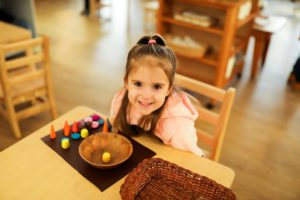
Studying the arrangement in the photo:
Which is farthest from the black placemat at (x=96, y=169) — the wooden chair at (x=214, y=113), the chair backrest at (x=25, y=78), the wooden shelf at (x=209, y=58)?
the wooden shelf at (x=209, y=58)

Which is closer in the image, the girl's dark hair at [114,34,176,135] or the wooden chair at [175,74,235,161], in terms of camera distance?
the girl's dark hair at [114,34,176,135]

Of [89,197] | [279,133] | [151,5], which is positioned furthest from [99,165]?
[151,5]

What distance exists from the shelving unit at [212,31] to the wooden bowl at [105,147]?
1520 millimetres

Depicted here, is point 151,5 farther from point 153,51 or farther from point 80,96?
point 153,51

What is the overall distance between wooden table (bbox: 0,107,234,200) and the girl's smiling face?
161 mm

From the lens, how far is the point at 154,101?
1.09m

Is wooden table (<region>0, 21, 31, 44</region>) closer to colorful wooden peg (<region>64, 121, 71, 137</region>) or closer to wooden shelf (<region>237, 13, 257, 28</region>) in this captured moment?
colorful wooden peg (<region>64, 121, 71, 137</region>)

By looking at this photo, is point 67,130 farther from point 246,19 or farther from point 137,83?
point 246,19

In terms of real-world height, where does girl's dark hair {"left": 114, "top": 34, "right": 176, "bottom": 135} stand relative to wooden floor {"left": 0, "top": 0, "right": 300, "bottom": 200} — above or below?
above

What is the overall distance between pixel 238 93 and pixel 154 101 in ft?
6.50

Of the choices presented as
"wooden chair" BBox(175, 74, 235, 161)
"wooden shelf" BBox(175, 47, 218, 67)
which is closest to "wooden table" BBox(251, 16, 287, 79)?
"wooden shelf" BBox(175, 47, 218, 67)

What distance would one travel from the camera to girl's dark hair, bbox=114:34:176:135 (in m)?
1.06

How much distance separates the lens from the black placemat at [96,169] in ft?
3.20

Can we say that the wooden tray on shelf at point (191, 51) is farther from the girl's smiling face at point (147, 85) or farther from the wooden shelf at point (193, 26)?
the girl's smiling face at point (147, 85)
